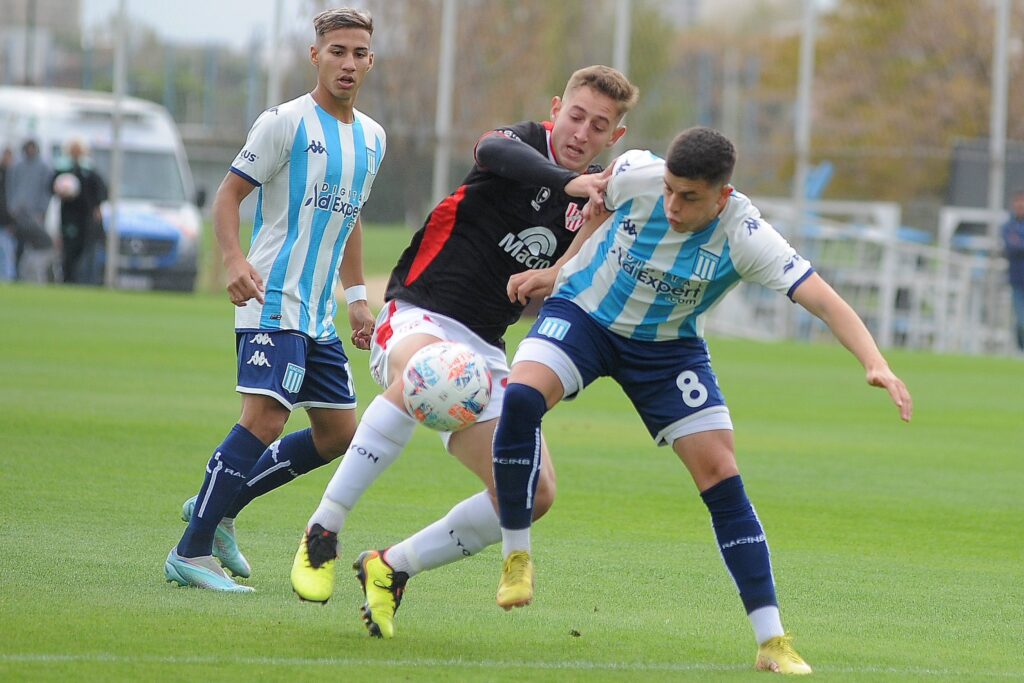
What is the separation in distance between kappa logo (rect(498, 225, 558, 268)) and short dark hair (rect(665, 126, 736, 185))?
3.44 ft

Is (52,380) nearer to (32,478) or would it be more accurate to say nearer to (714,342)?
(32,478)

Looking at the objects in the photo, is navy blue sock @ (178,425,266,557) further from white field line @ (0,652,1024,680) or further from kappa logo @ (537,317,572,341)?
kappa logo @ (537,317,572,341)

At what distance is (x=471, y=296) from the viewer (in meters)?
6.24

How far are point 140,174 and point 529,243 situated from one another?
22.2 metres

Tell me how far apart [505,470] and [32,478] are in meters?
4.22

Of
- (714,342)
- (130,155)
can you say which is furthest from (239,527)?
(130,155)

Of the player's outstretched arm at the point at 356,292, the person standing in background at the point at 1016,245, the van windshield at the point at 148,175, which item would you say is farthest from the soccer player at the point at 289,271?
the van windshield at the point at 148,175

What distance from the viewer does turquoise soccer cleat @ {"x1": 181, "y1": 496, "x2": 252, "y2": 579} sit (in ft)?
21.8

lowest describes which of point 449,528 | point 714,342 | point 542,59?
point 714,342

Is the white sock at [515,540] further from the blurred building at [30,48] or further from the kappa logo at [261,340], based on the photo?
the blurred building at [30,48]

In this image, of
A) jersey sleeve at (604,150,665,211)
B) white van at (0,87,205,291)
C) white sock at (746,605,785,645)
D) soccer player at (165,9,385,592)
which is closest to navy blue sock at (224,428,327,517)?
soccer player at (165,9,385,592)

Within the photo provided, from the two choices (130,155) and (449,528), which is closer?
(449,528)

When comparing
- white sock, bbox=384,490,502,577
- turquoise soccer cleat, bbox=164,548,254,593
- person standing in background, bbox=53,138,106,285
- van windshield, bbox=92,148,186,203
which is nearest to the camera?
white sock, bbox=384,490,502,577

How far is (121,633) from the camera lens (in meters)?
5.41
